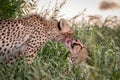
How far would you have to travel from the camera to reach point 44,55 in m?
6.30

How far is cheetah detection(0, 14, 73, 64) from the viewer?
611 cm

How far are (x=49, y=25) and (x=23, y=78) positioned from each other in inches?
83.1

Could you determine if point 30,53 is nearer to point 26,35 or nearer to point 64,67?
point 26,35

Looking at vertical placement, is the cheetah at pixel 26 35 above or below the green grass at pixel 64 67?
above

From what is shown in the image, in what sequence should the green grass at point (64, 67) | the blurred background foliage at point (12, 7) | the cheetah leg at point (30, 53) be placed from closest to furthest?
the green grass at point (64, 67)
the cheetah leg at point (30, 53)
the blurred background foliage at point (12, 7)

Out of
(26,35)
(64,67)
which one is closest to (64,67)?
(64,67)

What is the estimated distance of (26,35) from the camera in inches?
248

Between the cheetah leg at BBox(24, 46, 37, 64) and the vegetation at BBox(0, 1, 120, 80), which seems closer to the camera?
the vegetation at BBox(0, 1, 120, 80)

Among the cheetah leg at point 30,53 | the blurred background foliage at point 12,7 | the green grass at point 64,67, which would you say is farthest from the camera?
the blurred background foliage at point 12,7

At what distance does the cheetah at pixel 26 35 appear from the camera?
240 inches

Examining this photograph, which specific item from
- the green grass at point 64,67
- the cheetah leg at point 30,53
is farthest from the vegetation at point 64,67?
the cheetah leg at point 30,53

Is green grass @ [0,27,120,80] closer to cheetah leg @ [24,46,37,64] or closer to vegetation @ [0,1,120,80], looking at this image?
vegetation @ [0,1,120,80]

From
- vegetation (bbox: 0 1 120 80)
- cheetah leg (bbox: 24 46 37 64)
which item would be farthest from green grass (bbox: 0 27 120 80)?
cheetah leg (bbox: 24 46 37 64)

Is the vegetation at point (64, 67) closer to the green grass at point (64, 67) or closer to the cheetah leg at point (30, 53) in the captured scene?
the green grass at point (64, 67)
